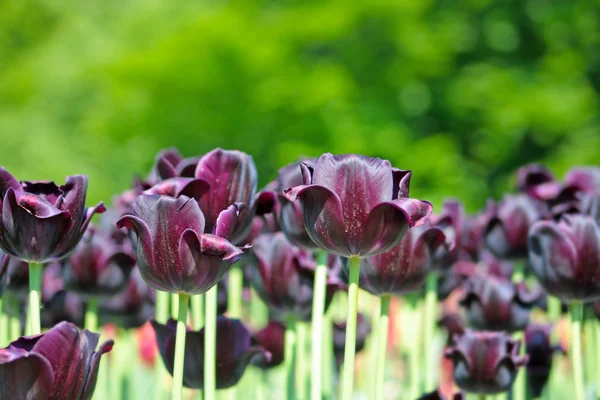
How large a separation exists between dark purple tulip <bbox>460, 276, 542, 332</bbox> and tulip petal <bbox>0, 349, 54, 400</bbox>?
42.2 inches

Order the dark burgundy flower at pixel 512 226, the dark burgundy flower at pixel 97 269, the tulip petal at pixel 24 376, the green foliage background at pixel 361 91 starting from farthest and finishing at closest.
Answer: the green foliage background at pixel 361 91
the dark burgundy flower at pixel 512 226
the dark burgundy flower at pixel 97 269
the tulip petal at pixel 24 376

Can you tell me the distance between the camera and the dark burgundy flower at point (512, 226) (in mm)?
1877

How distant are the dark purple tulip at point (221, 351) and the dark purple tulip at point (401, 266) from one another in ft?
0.71

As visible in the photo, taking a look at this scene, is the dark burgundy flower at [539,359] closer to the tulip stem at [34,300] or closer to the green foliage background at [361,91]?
the tulip stem at [34,300]

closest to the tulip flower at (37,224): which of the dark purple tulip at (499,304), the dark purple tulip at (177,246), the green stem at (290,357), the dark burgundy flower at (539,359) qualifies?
the dark purple tulip at (177,246)

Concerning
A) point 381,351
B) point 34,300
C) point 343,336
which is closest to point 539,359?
point 343,336

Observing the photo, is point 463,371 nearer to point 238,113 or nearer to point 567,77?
point 238,113

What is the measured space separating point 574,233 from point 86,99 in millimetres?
12727

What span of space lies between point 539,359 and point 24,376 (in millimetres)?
1183

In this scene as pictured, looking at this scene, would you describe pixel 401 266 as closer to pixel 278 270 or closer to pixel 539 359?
pixel 278 270

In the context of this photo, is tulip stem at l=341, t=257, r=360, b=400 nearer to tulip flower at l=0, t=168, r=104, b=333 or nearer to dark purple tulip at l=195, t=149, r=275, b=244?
dark purple tulip at l=195, t=149, r=275, b=244

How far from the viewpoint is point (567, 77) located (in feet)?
30.8

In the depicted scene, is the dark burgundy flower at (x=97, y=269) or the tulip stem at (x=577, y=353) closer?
the tulip stem at (x=577, y=353)

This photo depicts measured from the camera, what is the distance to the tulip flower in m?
1.05
